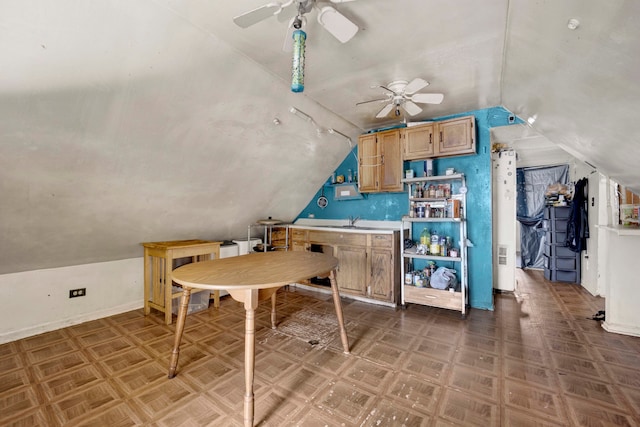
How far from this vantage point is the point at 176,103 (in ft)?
7.63

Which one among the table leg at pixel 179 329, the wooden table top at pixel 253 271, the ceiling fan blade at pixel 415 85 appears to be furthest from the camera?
the ceiling fan blade at pixel 415 85

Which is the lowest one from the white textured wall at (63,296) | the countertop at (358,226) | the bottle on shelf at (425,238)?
the white textured wall at (63,296)

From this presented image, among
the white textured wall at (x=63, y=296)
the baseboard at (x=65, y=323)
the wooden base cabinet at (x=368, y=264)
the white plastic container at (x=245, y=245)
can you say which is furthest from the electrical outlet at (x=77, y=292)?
the wooden base cabinet at (x=368, y=264)

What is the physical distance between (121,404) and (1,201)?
1.89 metres

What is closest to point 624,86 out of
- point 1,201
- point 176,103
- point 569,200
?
point 176,103

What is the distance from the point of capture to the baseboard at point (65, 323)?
8.90 feet

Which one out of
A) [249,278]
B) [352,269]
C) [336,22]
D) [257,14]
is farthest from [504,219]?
[257,14]

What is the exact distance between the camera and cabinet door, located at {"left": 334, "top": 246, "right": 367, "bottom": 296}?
3.83 meters

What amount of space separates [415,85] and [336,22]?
3.80 ft

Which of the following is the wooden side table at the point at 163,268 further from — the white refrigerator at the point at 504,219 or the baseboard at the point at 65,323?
the white refrigerator at the point at 504,219

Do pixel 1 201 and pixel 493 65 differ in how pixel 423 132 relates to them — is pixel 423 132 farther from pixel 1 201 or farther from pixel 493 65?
pixel 1 201

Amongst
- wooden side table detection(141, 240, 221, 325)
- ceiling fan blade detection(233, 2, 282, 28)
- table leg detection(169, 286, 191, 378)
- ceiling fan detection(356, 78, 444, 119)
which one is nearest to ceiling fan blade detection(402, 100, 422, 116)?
ceiling fan detection(356, 78, 444, 119)

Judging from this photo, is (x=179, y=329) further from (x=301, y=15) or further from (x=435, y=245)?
(x=435, y=245)

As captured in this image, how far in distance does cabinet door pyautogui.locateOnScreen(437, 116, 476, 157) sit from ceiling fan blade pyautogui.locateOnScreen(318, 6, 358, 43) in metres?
2.26
